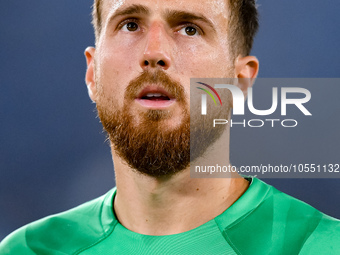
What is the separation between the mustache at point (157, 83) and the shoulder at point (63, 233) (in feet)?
1.68

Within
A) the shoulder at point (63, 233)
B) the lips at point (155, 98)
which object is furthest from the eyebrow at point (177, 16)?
the shoulder at point (63, 233)

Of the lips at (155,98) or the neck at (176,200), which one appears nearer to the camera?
the lips at (155,98)

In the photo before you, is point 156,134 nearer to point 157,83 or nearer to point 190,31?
point 157,83

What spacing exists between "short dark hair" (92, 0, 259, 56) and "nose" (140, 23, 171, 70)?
0.96ft

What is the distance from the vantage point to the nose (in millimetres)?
1547

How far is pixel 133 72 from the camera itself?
1600 millimetres

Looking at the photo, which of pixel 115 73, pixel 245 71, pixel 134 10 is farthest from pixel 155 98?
pixel 245 71

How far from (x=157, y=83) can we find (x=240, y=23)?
1.60 ft

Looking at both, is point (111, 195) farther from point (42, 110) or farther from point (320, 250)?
point (42, 110)

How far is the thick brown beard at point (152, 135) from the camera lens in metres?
1.56

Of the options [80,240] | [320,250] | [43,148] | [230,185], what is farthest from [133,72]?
[43,148]

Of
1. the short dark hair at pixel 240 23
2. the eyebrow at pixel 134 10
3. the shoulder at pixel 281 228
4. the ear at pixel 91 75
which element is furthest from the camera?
the ear at pixel 91 75

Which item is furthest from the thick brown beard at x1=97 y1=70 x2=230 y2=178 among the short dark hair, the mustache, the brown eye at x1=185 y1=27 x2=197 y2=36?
the short dark hair

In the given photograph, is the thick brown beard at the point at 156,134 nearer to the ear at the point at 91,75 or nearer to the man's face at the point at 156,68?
the man's face at the point at 156,68
